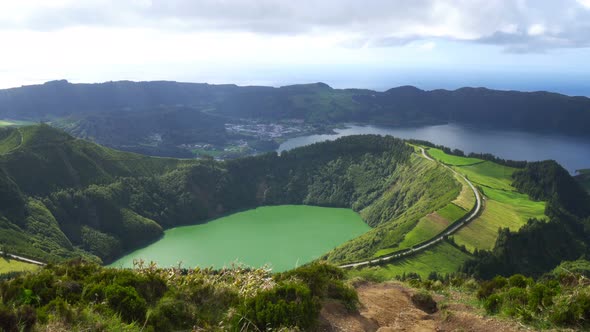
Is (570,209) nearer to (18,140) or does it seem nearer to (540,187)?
(540,187)

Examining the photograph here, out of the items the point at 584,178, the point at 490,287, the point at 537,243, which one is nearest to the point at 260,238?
the point at 537,243

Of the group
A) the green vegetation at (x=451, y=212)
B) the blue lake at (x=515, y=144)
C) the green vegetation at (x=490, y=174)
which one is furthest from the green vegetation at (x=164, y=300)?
the blue lake at (x=515, y=144)

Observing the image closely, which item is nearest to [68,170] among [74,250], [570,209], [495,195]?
[74,250]

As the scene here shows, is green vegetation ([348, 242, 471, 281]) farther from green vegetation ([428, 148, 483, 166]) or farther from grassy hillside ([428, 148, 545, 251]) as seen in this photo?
green vegetation ([428, 148, 483, 166])

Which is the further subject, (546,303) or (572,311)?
(546,303)

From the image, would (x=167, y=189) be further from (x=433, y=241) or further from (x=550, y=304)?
(x=550, y=304)

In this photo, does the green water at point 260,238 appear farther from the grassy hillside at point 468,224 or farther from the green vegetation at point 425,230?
the grassy hillside at point 468,224

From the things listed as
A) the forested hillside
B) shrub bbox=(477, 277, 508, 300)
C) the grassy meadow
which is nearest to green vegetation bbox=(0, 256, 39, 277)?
the grassy meadow
